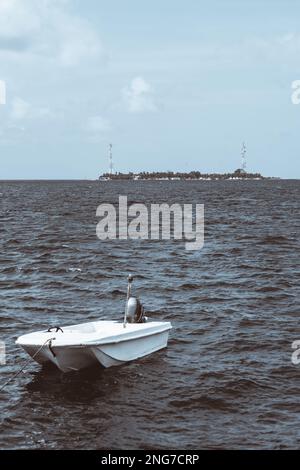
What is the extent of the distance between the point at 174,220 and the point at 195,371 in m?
51.9

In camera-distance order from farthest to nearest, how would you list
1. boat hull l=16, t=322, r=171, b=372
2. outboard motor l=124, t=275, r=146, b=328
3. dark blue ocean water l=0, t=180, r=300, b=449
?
1. outboard motor l=124, t=275, r=146, b=328
2. boat hull l=16, t=322, r=171, b=372
3. dark blue ocean water l=0, t=180, r=300, b=449

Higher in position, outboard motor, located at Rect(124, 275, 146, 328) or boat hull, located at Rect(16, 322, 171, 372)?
outboard motor, located at Rect(124, 275, 146, 328)

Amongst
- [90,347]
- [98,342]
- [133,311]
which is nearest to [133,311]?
[133,311]

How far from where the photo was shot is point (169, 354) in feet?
65.5

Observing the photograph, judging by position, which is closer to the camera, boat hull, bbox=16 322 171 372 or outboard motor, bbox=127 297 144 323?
boat hull, bbox=16 322 171 372

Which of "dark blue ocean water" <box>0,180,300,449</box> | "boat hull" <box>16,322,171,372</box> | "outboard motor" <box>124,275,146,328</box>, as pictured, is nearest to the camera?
"dark blue ocean water" <box>0,180,300,449</box>

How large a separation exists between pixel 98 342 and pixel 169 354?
12.0ft

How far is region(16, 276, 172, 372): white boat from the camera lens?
16922mm

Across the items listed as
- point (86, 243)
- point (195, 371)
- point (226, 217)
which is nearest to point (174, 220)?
point (226, 217)

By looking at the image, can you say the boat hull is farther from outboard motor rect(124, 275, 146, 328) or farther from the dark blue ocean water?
outboard motor rect(124, 275, 146, 328)

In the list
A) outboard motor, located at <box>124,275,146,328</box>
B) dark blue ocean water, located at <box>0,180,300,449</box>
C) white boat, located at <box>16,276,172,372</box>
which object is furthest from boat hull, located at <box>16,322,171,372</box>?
outboard motor, located at <box>124,275,146,328</box>

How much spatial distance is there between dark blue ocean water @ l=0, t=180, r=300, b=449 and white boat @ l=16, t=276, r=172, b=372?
1.28 feet

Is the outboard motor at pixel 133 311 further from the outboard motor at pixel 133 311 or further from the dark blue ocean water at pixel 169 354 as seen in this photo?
the dark blue ocean water at pixel 169 354

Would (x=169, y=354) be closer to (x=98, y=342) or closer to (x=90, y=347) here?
(x=98, y=342)
